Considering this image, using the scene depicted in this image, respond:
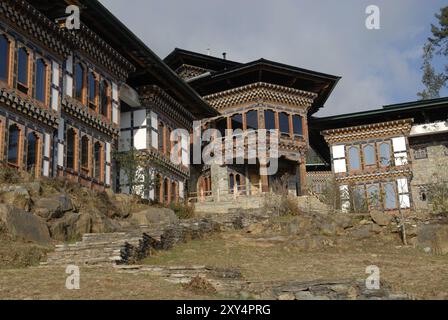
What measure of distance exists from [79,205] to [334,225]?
12443mm

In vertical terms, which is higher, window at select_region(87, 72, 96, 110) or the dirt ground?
window at select_region(87, 72, 96, 110)

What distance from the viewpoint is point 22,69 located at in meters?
24.7

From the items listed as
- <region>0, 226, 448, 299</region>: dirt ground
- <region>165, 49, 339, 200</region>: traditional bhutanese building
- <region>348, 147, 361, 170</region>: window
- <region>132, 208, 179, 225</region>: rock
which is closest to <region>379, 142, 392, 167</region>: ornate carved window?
<region>348, 147, 361, 170</region>: window

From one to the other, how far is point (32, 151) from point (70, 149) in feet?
11.4

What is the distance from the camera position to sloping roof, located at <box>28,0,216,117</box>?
2714cm

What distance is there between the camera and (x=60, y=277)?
44.8 ft

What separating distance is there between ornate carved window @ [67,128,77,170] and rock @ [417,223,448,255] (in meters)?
17.1

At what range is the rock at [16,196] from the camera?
64.6 ft

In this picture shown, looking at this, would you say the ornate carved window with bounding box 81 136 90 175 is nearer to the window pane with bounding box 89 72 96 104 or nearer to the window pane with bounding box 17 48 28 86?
the window pane with bounding box 89 72 96 104

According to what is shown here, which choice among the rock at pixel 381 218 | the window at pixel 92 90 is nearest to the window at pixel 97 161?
the window at pixel 92 90

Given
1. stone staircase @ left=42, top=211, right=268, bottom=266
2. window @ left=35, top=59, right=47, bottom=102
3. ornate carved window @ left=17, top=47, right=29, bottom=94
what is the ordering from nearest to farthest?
stone staircase @ left=42, top=211, right=268, bottom=266
ornate carved window @ left=17, top=47, right=29, bottom=94
window @ left=35, top=59, right=47, bottom=102

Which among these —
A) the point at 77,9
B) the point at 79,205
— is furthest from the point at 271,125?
the point at 79,205
